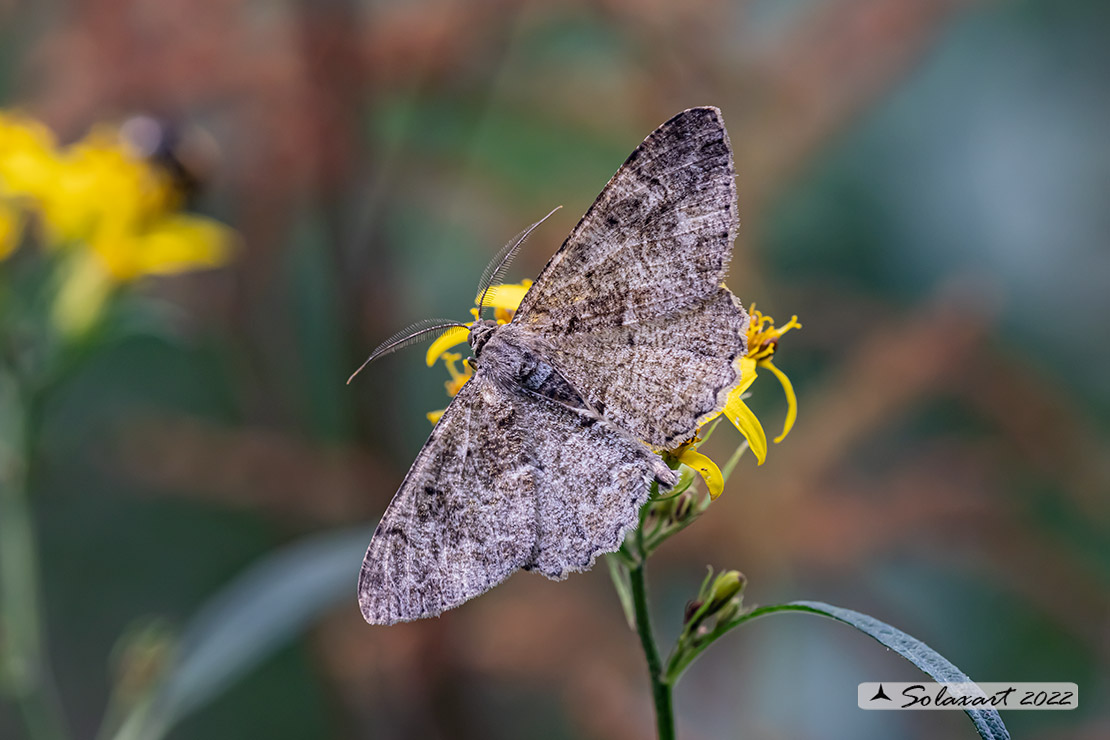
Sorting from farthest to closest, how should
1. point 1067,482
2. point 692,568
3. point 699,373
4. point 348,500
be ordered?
point 348,500
point 692,568
point 1067,482
point 699,373

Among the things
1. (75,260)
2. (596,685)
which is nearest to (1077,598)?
(596,685)

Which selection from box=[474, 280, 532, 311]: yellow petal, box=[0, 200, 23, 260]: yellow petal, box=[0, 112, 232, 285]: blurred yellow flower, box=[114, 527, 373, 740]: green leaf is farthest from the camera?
box=[0, 112, 232, 285]: blurred yellow flower

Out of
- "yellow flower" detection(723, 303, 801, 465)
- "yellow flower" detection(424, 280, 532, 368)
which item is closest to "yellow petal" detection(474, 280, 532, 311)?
"yellow flower" detection(424, 280, 532, 368)

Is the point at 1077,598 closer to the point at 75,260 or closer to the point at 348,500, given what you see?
the point at 348,500

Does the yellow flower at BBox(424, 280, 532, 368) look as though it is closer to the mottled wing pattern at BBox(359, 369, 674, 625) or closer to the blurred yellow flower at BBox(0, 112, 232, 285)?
the mottled wing pattern at BBox(359, 369, 674, 625)

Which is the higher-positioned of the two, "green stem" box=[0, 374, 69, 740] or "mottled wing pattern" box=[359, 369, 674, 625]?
"mottled wing pattern" box=[359, 369, 674, 625]

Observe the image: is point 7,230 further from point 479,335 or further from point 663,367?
point 663,367
